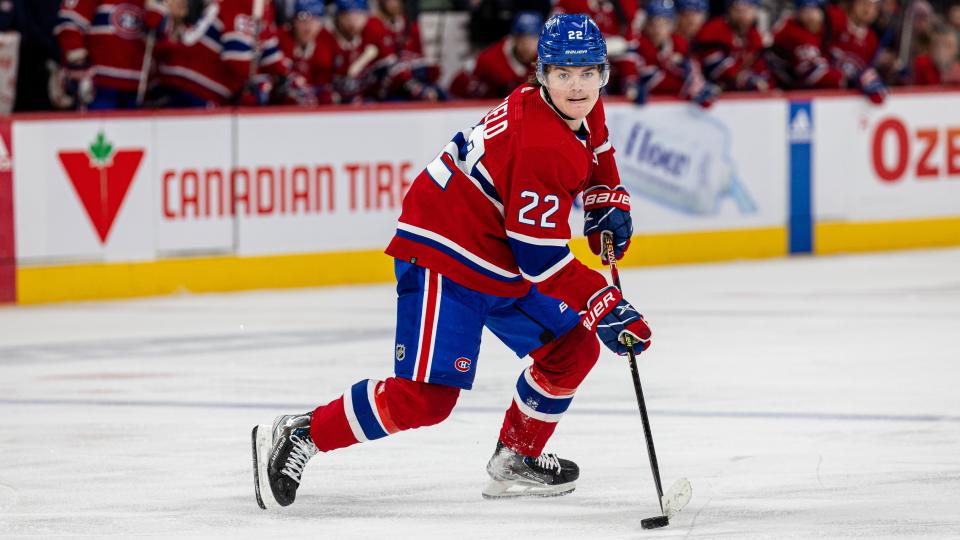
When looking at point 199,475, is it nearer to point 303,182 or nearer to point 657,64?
point 303,182

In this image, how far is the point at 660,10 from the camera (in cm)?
1270

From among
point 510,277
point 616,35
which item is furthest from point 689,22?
point 510,277

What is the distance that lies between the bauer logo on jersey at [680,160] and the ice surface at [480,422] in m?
1.51

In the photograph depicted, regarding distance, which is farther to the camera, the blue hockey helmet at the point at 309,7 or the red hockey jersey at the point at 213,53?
the blue hockey helmet at the point at 309,7

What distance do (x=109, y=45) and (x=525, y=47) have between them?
2543 mm

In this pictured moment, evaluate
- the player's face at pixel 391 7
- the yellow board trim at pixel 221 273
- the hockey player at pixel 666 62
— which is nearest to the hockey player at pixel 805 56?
the hockey player at pixel 666 62

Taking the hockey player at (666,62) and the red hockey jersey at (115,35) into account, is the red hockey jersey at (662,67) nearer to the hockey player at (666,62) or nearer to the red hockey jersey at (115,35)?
the hockey player at (666,62)

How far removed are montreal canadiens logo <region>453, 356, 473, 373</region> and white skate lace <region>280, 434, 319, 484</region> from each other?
473mm

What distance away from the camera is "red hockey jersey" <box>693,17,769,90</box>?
13.0 meters

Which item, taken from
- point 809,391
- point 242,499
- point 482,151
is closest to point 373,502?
point 242,499

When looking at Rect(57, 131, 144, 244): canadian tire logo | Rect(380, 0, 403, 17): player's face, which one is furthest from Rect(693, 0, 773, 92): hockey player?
Rect(57, 131, 144, 244): canadian tire logo

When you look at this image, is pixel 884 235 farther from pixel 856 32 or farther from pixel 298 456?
pixel 298 456

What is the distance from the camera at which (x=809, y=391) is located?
23.5 feet

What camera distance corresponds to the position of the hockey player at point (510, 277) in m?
4.77
